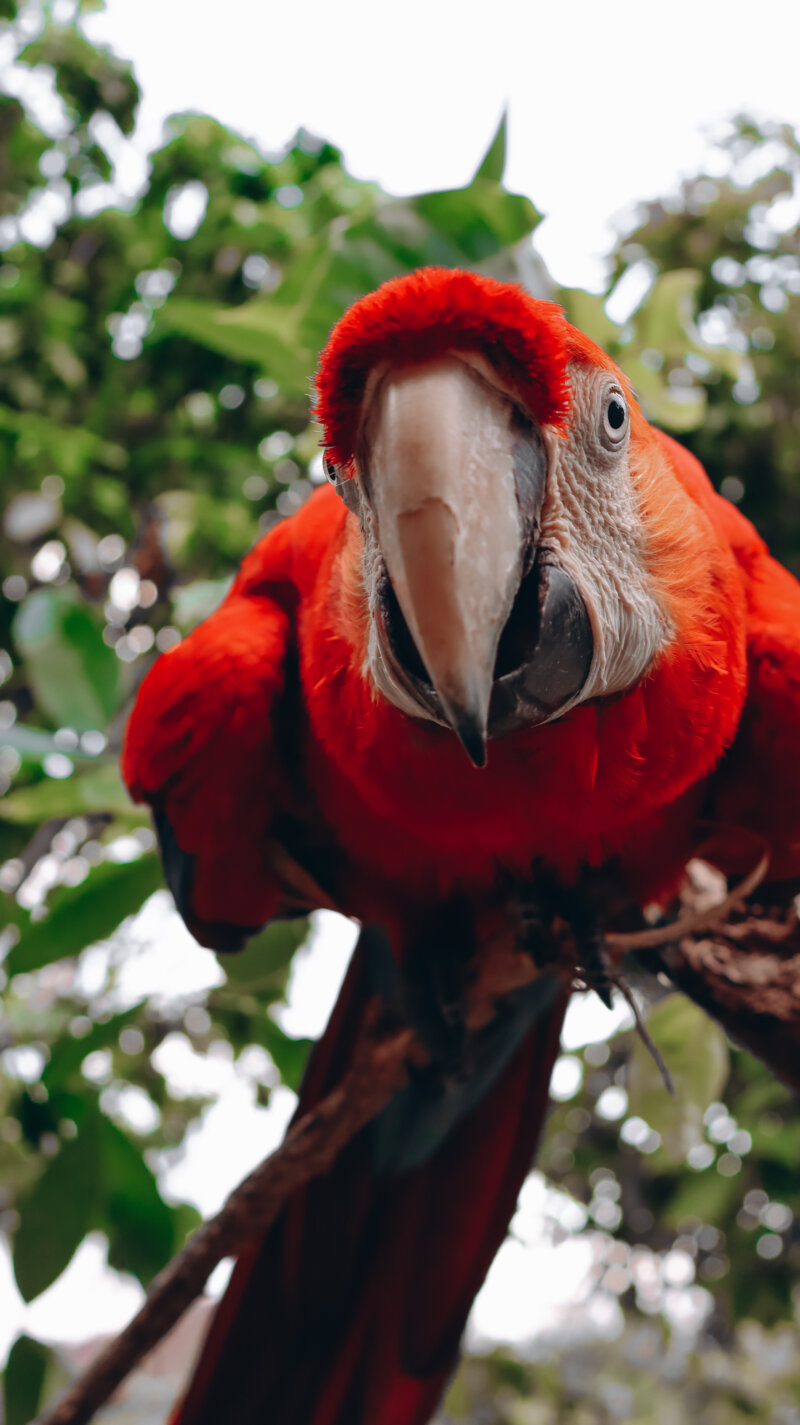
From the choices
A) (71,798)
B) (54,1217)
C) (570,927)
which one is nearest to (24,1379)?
(54,1217)

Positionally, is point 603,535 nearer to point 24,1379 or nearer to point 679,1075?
point 679,1075

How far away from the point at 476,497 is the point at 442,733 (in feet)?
0.48

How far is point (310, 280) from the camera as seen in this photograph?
914 mm

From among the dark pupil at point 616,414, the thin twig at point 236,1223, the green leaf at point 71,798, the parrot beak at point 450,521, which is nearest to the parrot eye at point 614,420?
the dark pupil at point 616,414

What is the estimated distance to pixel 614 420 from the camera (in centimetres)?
50

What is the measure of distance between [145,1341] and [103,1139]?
0.24 meters

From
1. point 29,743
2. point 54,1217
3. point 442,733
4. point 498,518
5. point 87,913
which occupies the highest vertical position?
point 498,518

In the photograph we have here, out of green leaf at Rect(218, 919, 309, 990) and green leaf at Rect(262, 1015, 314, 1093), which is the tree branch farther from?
green leaf at Rect(262, 1015, 314, 1093)

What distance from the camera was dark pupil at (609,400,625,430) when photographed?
0.50 m

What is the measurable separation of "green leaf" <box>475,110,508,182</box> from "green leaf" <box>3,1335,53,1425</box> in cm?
112

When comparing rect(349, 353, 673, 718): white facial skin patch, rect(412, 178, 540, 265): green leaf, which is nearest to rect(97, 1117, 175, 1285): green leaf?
rect(349, 353, 673, 718): white facial skin patch

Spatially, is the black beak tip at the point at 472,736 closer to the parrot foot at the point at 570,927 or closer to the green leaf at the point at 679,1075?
the parrot foot at the point at 570,927

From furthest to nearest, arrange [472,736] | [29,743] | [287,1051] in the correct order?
[287,1051] → [29,743] → [472,736]

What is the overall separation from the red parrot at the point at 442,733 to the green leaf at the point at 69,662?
0.21m
